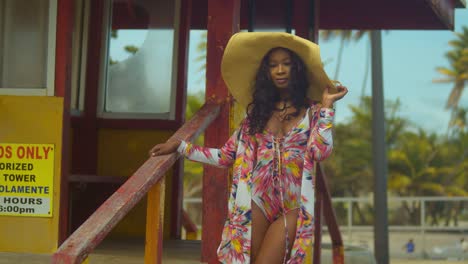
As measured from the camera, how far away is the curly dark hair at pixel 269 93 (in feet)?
15.2

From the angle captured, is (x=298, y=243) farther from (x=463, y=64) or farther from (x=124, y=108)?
(x=463, y=64)

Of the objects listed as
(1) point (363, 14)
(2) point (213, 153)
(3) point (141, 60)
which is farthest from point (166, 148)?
(1) point (363, 14)

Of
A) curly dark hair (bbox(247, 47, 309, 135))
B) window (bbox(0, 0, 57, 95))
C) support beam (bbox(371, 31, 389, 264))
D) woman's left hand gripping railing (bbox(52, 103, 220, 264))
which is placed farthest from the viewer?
support beam (bbox(371, 31, 389, 264))

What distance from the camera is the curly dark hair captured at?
182 inches

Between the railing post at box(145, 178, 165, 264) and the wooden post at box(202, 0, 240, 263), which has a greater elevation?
the wooden post at box(202, 0, 240, 263)

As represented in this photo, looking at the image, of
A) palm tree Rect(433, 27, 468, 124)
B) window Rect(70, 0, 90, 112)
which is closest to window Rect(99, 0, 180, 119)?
window Rect(70, 0, 90, 112)

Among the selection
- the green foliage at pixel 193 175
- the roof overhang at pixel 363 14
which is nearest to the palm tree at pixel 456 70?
the green foliage at pixel 193 175

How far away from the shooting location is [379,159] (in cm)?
1847

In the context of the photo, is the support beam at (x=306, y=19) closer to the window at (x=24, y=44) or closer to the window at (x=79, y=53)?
the window at (x=79, y=53)

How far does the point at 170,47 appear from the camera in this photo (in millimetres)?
8352

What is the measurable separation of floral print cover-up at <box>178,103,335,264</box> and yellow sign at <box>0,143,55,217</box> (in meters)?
1.68

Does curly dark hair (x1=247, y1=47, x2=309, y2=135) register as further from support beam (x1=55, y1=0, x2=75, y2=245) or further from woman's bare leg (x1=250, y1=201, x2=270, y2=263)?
support beam (x1=55, y1=0, x2=75, y2=245)

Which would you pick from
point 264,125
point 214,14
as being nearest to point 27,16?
point 214,14

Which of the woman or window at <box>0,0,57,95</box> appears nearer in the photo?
the woman
